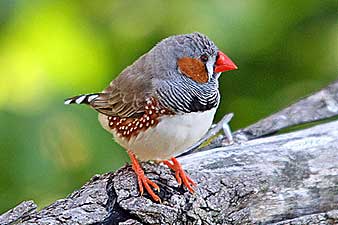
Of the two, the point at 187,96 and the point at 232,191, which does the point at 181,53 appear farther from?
the point at 232,191

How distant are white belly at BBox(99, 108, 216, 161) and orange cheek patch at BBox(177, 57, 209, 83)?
164 mm

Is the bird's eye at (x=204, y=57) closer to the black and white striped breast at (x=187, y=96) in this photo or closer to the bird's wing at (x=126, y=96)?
the black and white striped breast at (x=187, y=96)

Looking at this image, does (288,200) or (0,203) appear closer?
(288,200)

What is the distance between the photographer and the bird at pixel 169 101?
3.13 meters

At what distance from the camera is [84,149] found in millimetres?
4031

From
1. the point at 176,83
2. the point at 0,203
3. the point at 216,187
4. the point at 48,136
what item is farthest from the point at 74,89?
the point at 216,187

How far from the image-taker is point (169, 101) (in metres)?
3.16

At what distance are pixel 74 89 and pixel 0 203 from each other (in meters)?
0.78

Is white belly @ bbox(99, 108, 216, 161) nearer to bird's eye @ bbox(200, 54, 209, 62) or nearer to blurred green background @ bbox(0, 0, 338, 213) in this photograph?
bird's eye @ bbox(200, 54, 209, 62)

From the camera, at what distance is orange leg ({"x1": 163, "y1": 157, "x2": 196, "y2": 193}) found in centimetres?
310

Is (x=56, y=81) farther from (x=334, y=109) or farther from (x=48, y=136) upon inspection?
(x=334, y=109)

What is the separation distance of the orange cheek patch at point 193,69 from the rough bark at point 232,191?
375 mm

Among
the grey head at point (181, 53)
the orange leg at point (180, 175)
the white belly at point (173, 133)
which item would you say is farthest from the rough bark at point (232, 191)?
the grey head at point (181, 53)

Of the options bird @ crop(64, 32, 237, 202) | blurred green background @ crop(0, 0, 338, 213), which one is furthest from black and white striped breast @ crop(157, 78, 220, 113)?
blurred green background @ crop(0, 0, 338, 213)
